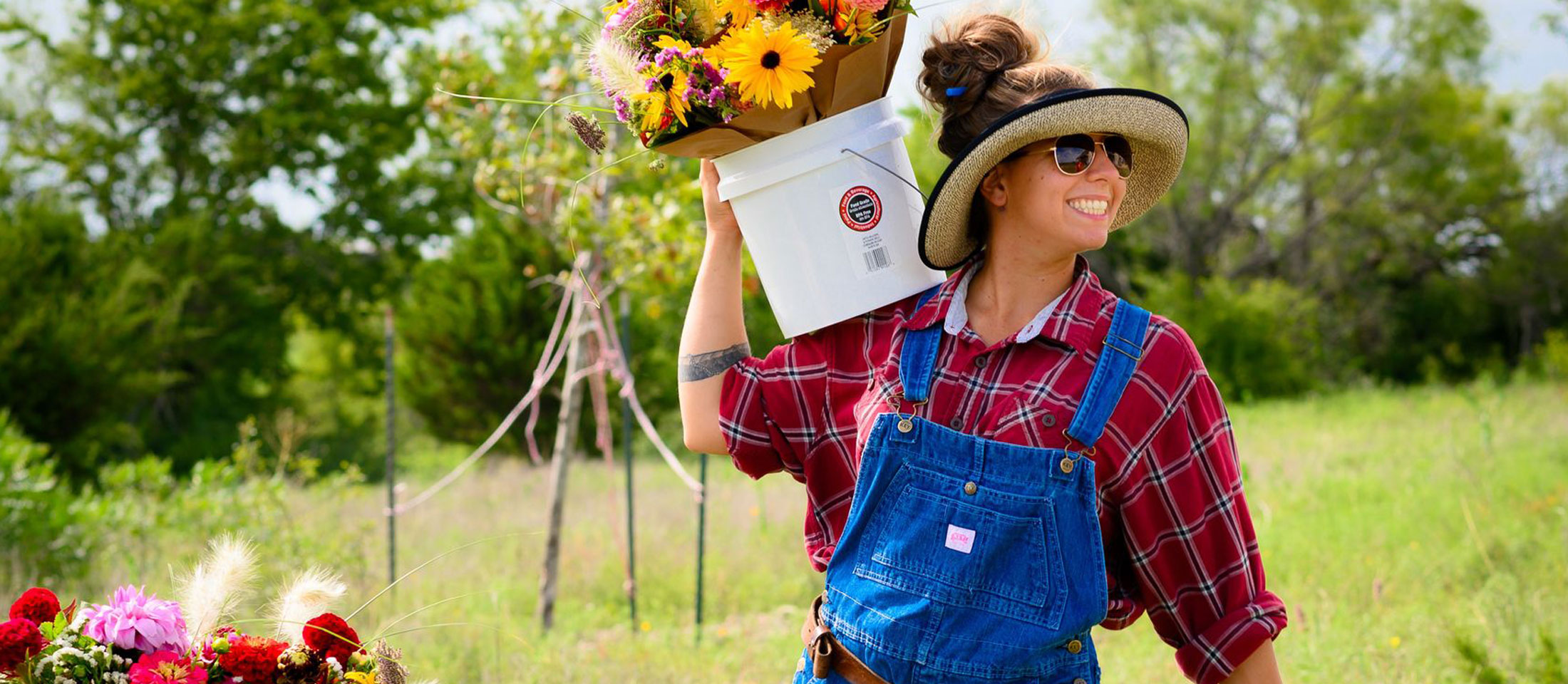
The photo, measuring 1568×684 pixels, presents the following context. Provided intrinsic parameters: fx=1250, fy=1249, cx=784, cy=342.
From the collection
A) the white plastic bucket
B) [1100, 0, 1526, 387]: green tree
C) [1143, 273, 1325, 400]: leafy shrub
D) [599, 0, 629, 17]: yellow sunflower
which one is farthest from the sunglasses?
[1100, 0, 1526, 387]: green tree

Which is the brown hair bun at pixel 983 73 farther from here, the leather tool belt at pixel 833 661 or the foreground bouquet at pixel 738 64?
the leather tool belt at pixel 833 661

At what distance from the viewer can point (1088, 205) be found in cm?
188

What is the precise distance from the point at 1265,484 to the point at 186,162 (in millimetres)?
15503

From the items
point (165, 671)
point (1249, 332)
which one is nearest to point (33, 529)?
point (165, 671)

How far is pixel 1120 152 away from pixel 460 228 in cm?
1850

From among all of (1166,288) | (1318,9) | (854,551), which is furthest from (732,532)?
(1318,9)

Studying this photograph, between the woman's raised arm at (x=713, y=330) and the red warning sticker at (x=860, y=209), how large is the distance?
21cm

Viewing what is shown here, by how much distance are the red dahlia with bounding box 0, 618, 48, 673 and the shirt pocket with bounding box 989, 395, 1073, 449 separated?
1310 mm

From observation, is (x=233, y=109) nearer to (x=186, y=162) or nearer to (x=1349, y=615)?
(x=186, y=162)

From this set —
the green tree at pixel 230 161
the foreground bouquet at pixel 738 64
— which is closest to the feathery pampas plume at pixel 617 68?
the foreground bouquet at pixel 738 64

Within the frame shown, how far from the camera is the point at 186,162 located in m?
17.8

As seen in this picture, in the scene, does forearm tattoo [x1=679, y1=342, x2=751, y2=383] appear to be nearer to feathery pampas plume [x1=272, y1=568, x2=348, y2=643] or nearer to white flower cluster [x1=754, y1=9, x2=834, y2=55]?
white flower cluster [x1=754, y1=9, x2=834, y2=55]

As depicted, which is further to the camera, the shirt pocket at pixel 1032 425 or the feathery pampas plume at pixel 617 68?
the feathery pampas plume at pixel 617 68

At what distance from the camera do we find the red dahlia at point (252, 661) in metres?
1.66
